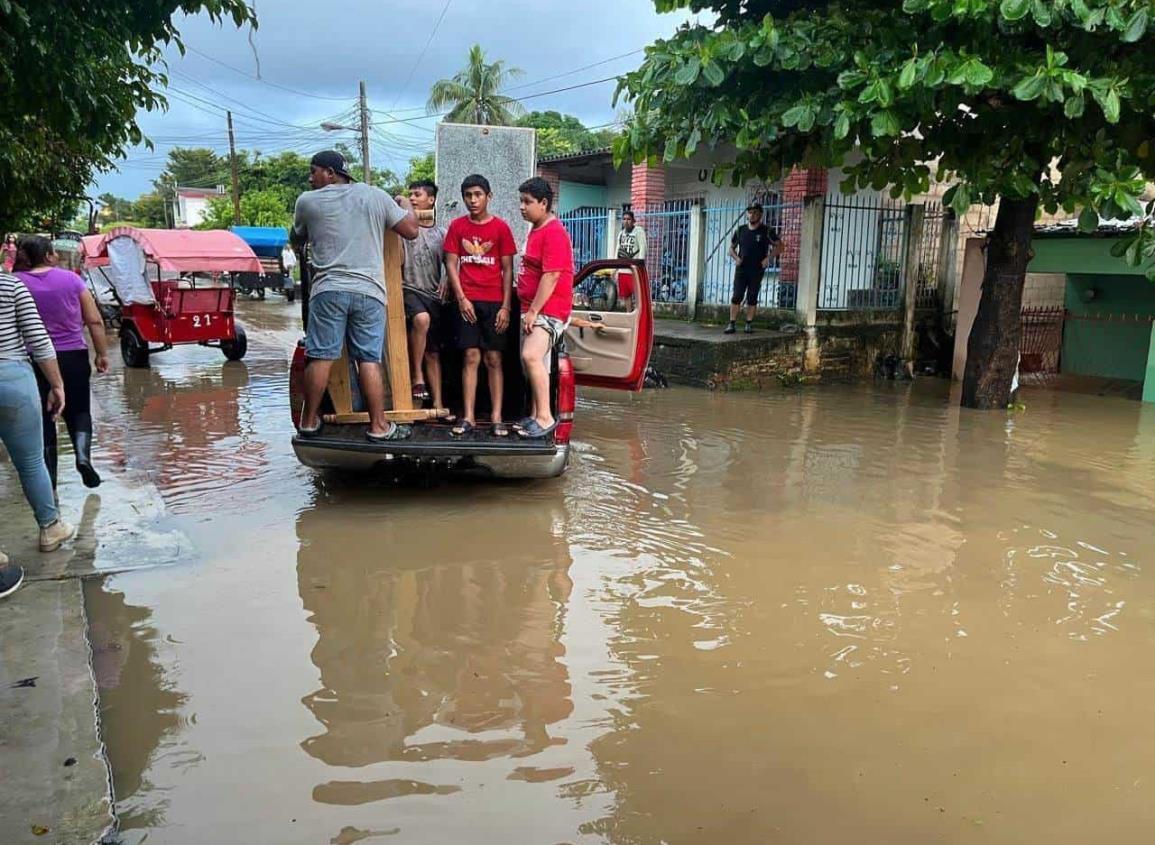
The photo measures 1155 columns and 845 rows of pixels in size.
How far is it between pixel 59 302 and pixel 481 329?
2.68m

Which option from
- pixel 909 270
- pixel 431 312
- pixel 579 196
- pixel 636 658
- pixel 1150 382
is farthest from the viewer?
pixel 579 196

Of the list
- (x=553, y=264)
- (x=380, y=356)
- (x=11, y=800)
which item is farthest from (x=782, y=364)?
(x=11, y=800)

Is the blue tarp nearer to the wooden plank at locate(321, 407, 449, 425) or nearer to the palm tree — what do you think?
the palm tree

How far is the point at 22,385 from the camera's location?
14.9 ft

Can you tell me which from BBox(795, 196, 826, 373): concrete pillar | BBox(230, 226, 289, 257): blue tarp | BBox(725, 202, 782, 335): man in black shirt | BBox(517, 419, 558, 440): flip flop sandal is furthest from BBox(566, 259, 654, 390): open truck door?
BBox(230, 226, 289, 257): blue tarp

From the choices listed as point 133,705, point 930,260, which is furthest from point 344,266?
point 930,260

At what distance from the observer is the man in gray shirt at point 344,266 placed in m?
5.46

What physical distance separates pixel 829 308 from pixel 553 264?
26.7 feet

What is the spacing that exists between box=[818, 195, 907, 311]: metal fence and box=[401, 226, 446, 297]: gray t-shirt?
7962 mm

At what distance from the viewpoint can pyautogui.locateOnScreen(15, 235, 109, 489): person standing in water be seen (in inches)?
227

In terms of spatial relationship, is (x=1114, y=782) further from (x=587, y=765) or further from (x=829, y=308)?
(x=829, y=308)

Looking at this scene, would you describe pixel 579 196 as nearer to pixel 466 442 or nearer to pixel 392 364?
pixel 392 364

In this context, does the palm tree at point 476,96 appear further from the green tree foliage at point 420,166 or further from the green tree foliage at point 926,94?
the green tree foliage at point 926,94

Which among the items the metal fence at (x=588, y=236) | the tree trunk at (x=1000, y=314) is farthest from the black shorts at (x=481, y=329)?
the metal fence at (x=588, y=236)
